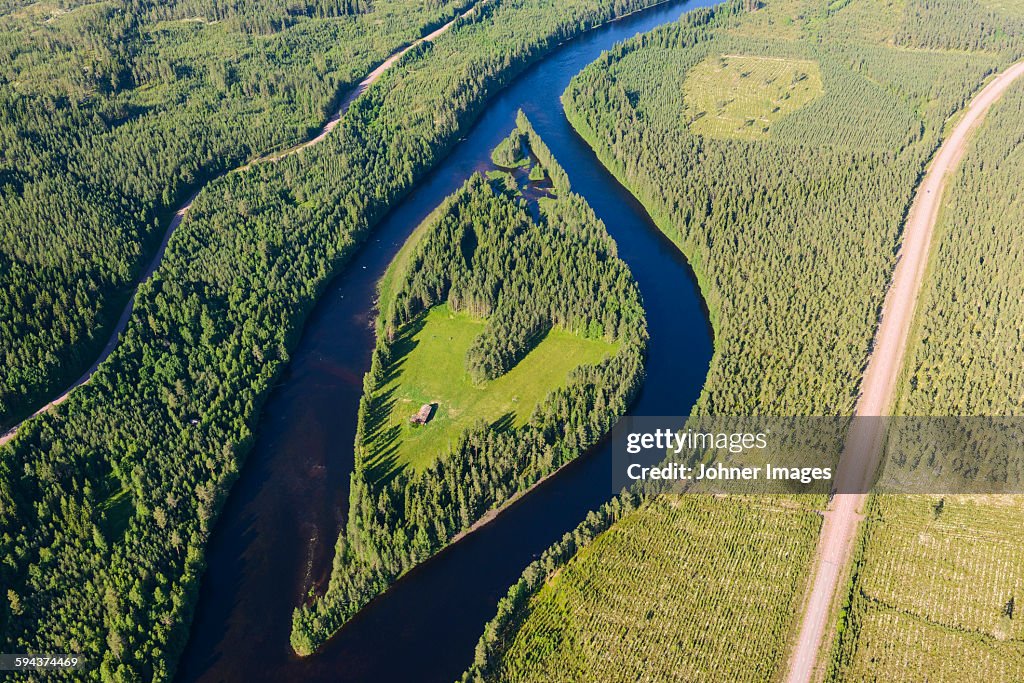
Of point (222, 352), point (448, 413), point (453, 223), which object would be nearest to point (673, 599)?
point (448, 413)

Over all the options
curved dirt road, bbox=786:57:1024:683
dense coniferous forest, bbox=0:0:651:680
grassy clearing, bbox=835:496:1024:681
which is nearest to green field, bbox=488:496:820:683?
curved dirt road, bbox=786:57:1024:683

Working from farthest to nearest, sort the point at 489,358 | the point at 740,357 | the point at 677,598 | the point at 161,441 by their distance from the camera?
the point at 740,357 → the point at 489,358 → the point at 161,441 → the point at 677,598

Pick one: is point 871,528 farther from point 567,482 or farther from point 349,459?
point 349,459

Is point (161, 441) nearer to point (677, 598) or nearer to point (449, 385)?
point (449, 385)

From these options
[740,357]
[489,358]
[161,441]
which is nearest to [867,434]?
[740,357]

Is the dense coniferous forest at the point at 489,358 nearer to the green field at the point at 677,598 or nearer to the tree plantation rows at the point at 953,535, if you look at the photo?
the green field at the point at 677,598

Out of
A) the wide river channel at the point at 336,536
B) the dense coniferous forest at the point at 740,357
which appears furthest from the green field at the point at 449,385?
the dense coniferous forest at the point at 740,357

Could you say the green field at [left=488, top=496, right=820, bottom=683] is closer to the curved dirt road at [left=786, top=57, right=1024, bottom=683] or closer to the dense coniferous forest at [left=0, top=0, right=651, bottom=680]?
the curved dirt road at [left=786, top=57, right=1024, bottom=683]
